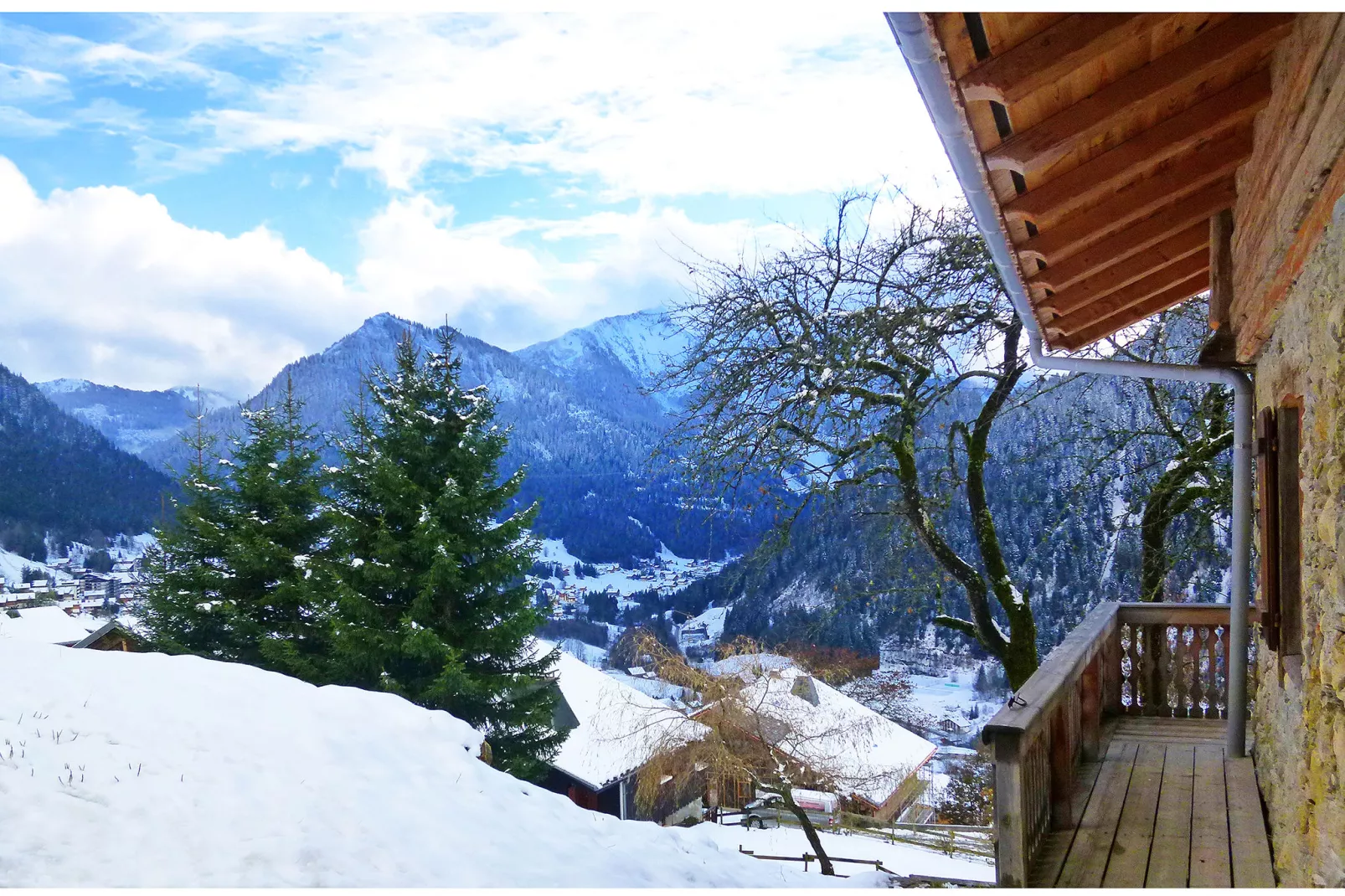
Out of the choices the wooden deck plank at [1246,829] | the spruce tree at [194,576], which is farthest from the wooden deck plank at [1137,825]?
the spruce tree at [194,576]

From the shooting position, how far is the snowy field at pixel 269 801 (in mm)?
3252

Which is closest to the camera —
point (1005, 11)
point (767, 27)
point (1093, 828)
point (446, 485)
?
point (1005, 11)

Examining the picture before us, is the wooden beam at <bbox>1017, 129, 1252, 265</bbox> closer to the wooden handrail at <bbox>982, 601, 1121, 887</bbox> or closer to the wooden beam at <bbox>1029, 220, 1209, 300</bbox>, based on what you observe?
the wooden beam at <bbox>1029, 220, 1209, 300</bbox>

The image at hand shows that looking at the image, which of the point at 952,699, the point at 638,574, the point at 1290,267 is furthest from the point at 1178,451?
the point at 638,574

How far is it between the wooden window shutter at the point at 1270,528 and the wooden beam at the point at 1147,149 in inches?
39.1

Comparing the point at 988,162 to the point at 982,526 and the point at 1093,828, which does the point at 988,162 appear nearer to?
the point at 1093,828

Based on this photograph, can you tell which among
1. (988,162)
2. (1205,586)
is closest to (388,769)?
(988,162)

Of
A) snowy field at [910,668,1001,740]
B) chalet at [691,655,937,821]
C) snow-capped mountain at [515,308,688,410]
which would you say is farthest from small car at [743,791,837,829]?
snow-capped mountain at [515,308,688,410]

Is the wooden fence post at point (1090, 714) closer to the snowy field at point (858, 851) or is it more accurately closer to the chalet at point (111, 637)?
the snowy field at point (858, 851)

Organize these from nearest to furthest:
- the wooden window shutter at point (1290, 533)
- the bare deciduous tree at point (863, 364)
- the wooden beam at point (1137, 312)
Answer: the wooden window shutter at point (1290, 533) → the wooden beam at point (1137, 312) → the bare deciduous tree at point (863, 364)

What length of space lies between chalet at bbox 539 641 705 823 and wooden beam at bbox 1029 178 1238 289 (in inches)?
451

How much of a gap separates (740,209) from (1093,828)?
22.5 feet

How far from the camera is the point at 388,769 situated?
459 centimetres

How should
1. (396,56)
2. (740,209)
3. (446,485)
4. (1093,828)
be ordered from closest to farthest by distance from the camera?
1. (1093,828)
2. (396,56)
3. (740,209)
4. (446,485)
